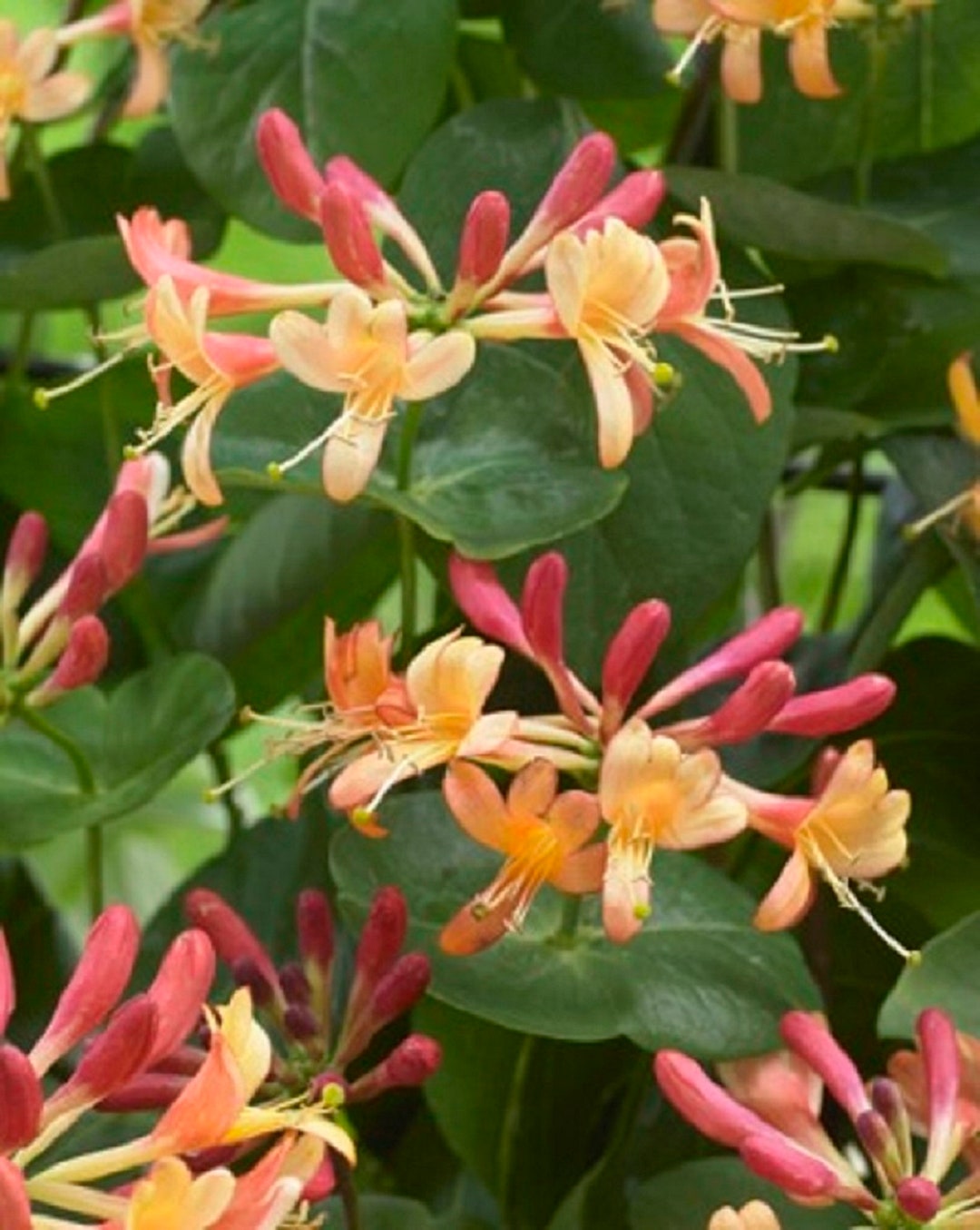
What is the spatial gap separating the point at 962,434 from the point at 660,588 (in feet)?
0.41

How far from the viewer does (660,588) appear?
0.76 metres

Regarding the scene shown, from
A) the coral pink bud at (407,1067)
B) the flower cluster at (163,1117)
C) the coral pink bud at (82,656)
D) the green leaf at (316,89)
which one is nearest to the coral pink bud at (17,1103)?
the flower cluster at (163,1117)

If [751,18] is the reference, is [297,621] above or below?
below

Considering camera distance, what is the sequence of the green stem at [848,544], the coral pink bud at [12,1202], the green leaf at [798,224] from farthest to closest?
1. the green stem at [848,544]
2. the green leaf at [798,224]
3. the coral pink bud at [12,1202]

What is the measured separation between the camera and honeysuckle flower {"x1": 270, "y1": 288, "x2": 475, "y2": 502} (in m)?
0.63

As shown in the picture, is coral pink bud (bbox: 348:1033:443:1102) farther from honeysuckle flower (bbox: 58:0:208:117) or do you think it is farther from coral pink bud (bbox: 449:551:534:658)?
honeysuckle flower (bbox: 58:0:208:117)

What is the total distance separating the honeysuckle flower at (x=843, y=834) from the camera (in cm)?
63

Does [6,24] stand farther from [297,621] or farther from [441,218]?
[297,621]

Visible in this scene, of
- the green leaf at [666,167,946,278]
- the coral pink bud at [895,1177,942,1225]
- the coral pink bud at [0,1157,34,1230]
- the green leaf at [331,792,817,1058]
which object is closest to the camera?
the coral pink bud at [0,1157,34,1230]

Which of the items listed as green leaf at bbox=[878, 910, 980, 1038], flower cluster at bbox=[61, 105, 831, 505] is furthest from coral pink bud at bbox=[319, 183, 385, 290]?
green leaf at bbox=[878, 910, 980, 1038]

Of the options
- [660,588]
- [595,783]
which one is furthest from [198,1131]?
[660,588]

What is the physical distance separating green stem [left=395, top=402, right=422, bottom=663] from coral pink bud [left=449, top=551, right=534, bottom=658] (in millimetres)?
29

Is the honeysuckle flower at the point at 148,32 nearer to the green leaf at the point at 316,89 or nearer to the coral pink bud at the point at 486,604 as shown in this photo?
the green leaf at the point at 316,89

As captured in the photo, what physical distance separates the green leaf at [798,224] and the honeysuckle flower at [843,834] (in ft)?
0.72
